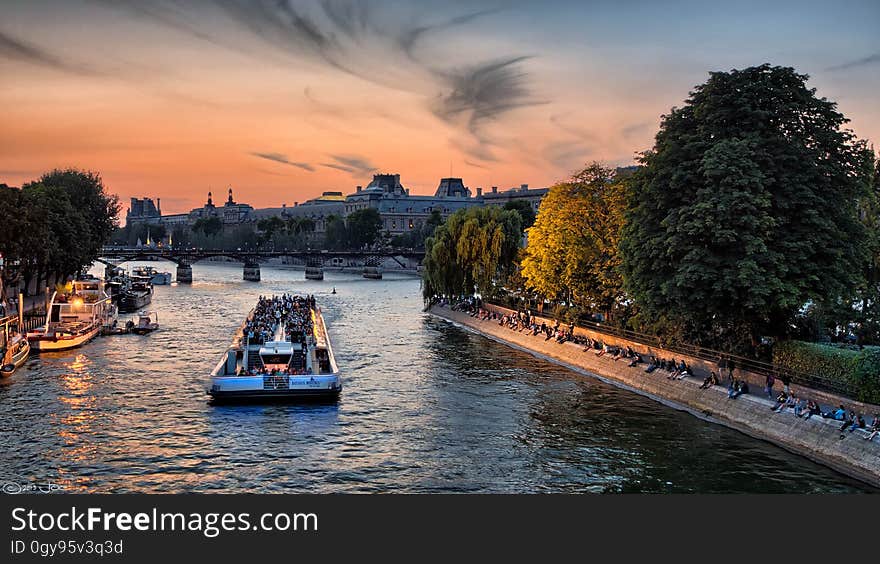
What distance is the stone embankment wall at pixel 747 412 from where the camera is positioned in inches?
1130

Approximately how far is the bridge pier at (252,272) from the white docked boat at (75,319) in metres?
88.4

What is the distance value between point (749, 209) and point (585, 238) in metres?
20.6

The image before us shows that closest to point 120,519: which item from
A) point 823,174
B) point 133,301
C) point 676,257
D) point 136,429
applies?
point 136,429

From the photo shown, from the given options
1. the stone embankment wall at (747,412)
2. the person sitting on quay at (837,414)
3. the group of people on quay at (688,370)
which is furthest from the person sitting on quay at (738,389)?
the person sitting on quay at (837,414)

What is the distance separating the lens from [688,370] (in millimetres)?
41688

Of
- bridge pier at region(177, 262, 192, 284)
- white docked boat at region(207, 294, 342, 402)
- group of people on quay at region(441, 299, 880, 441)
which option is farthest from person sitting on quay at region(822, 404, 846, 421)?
bridge pier at region(177, 262, 192, 284)

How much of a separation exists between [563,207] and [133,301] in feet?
197

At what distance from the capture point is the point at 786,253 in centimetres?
3778

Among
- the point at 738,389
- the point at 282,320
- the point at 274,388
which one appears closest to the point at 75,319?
the point at 282,320

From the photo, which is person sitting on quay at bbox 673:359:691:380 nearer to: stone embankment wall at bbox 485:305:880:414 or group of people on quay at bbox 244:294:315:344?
stone embankment wall at bbox 485:305:880:414

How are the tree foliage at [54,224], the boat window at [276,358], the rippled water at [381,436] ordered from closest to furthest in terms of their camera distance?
1. the rippled water at [381,436]
2. the boat window at [276,358]
3. the tree foliage at [54,224]

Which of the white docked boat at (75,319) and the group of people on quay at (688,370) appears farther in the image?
the white docked boat at (75,319)

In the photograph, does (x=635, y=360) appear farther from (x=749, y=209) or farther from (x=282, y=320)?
(x=282, y=320)

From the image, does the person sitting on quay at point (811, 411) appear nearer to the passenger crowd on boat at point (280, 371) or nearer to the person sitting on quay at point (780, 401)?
Result: the person sitting on quay at point (780, 401)
